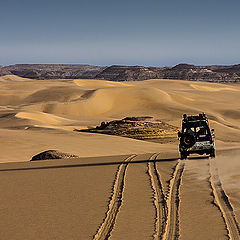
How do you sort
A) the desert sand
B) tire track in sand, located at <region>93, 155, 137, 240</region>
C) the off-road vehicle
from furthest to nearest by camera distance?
the off-road vehicle, the desert sand, tire track in sand, located at <region>93, 155, 137, 240</region>

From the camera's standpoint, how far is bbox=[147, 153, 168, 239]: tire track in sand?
749cm

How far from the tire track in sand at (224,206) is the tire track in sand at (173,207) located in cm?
80

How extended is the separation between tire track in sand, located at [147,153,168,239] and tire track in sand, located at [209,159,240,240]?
104cm

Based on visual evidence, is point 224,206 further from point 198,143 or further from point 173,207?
point 198,143

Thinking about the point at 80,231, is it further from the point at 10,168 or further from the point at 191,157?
the point at 191,157

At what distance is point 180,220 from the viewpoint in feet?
26.3

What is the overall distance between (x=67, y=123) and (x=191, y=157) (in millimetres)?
28331

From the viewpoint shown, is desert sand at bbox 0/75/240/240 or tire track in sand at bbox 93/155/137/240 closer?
tire track in sand at bbox 93/155/137/240

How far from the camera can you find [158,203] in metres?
9.30

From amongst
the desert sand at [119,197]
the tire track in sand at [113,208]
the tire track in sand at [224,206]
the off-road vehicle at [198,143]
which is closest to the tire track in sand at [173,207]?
the desert sand at [119,197]

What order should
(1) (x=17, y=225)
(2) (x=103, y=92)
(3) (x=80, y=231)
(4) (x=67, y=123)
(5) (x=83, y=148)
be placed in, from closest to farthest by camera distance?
(3) (x=80, y=231), (1) (x=17, y=225), (5) (x=83, y=148), (4) (x=67, y=123), (2) (x=103, y=92)

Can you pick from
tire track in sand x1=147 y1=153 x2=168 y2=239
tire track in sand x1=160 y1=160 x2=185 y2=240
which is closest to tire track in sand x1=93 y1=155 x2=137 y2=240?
tire track in sand x1=147 y1=153 x2=168 y2=239

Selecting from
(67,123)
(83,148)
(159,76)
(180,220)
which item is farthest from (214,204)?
(159,76)

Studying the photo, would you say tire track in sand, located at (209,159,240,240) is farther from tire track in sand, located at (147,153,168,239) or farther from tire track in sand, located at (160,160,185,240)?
tire track in sand, located at (147,153,168,239)
